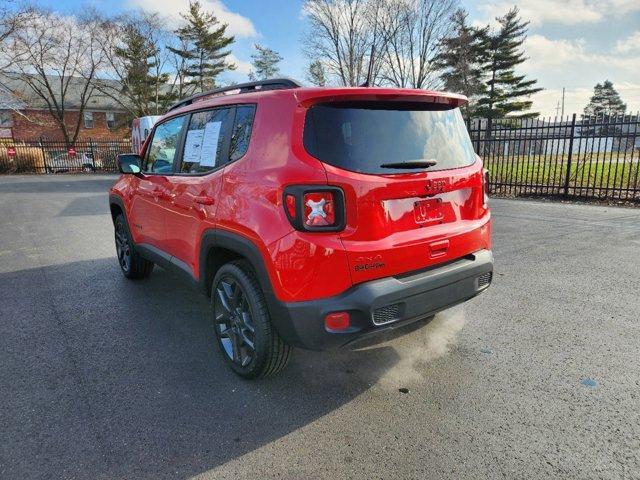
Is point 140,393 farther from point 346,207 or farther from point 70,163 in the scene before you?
point 70,163

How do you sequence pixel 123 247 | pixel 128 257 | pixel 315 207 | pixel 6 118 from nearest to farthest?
pixel 315 207 < pixel 128 257 < pixel 123 247 < pixel 6 118

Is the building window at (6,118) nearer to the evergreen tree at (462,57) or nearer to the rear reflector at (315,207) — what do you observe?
the evergreen tree at (462,57)

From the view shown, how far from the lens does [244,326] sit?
2836 mm

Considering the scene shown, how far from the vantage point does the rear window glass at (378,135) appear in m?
2.37

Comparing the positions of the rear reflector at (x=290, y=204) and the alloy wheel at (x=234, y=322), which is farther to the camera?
the alloy wheel at (x=234, y=322)

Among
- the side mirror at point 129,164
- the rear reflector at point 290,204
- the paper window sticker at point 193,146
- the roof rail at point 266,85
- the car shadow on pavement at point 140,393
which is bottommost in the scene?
the car shadow on pavement at point 140,393

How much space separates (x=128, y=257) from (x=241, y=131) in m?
3.02

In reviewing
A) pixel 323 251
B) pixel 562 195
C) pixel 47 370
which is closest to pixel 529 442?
pixel 323 251

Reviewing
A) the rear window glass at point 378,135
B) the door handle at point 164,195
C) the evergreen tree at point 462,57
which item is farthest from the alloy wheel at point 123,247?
the evergreen tree at point 462,57

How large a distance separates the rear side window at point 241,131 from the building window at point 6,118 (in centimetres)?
4975

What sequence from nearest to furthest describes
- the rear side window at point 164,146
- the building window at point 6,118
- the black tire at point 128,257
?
the rear side window at point 164,146 → the black tire at point 128,257 → the building window at point 6,118

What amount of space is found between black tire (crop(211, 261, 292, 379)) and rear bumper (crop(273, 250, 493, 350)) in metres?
0.19

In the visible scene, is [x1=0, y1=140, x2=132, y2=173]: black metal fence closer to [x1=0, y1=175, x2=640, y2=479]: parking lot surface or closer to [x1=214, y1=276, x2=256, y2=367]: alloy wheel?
[x1=0, y1=175, x2=640, y2=479]: parking lot surface

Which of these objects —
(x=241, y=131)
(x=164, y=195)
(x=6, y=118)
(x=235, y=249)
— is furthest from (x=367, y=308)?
(x=6, y=118)
